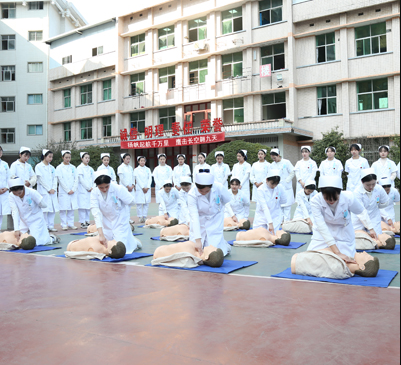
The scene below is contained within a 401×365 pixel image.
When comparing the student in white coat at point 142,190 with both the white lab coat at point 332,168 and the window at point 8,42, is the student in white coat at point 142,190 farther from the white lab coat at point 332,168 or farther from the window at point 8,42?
the window at point 8,42

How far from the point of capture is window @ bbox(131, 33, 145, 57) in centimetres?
2603

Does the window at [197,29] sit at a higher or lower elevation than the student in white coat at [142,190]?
higher

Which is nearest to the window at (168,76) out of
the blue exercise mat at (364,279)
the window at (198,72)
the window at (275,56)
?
the window at (198,72)

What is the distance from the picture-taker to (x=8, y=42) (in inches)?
1230

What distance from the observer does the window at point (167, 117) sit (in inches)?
981

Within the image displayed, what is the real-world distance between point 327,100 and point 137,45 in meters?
12.7

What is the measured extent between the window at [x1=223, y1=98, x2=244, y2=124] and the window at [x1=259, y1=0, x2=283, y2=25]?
4139 millimetres

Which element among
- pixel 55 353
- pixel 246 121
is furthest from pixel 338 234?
pixel 246 121

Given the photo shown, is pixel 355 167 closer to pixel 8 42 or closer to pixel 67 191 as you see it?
pixel 67 191

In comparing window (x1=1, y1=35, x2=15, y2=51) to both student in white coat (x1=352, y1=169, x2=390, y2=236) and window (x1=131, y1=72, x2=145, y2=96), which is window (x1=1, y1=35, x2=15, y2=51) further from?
student in white coat (x1=352, y1=169, x2=390, y2=236)

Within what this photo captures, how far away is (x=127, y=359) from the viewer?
2406mm

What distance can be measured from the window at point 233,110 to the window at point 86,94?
35.1 ft

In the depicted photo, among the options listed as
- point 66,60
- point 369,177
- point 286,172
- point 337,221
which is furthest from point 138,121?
point 337,221

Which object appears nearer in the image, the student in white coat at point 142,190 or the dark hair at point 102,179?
the dark hair at point 102,179
